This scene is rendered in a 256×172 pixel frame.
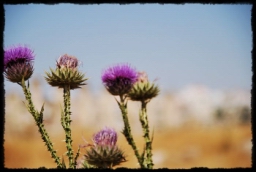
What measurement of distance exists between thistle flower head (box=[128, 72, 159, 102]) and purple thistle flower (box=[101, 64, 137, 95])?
0.28ft

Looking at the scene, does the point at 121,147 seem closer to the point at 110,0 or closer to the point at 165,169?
the point at 165,169

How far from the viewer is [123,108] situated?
379cm

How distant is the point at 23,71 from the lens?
173 inches

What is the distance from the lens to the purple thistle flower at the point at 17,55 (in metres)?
4.49

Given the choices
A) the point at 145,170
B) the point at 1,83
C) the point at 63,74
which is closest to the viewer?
the point at 145,170

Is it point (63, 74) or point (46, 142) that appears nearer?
point (46, 142)

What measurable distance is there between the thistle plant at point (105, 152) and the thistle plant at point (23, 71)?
46 centimetres

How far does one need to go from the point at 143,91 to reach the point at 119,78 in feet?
1.05

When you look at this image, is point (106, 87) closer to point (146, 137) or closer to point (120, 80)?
point (120, 80)

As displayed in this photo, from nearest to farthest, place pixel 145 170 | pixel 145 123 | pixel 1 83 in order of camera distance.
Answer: pixel 145 170
pixel 145 123
pixel 1 83

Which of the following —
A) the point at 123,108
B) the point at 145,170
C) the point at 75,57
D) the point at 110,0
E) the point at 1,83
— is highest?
the point at 110,0

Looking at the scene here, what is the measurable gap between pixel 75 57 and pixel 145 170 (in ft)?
5.35

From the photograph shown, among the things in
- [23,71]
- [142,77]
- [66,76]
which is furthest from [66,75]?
[142,77]

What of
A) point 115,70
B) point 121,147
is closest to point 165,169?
point 121,147
